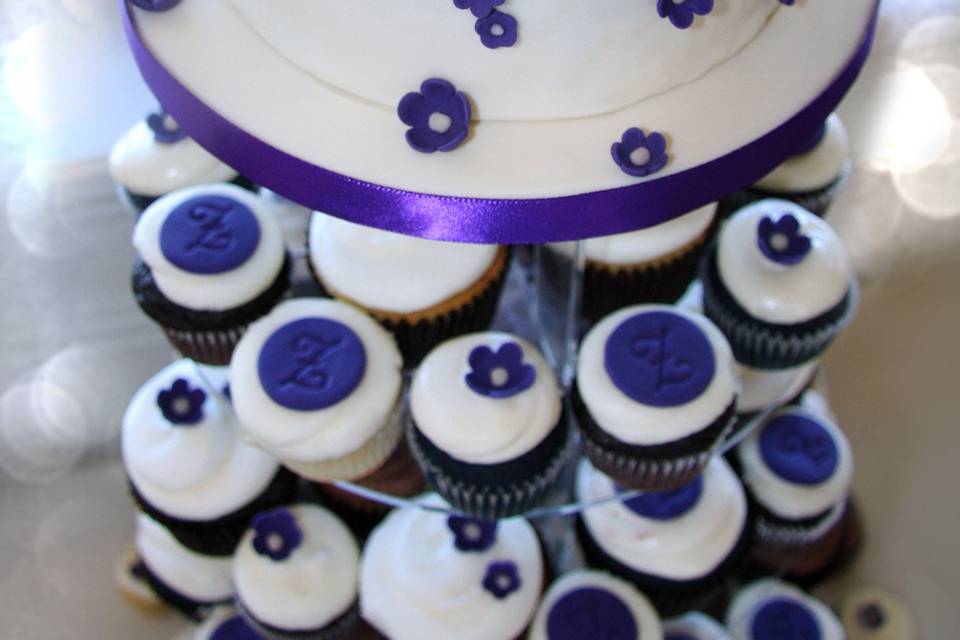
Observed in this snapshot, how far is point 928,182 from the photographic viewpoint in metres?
2.35

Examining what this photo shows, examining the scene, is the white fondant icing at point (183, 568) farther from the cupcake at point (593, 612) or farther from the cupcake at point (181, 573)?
the cupcake at point (593, 612)

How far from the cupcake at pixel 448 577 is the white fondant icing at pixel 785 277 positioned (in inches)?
17.6

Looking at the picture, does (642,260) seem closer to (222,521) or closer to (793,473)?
(793,473)

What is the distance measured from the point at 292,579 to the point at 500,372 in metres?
0.49

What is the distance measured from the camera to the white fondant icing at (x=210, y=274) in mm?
1237

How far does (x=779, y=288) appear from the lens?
4.22 feet

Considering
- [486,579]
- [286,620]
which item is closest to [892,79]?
[486,579]

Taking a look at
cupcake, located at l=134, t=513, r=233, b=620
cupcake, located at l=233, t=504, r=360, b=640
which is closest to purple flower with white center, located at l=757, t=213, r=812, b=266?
cupcake, located at l=233, t=504, r=360, b=640

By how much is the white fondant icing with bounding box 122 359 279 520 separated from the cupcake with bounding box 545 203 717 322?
1.64 ft

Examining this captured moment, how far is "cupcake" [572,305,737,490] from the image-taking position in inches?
43.9

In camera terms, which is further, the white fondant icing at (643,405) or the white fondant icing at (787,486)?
the white fondant icing at (787,486)

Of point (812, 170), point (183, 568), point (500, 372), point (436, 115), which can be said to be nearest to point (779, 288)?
point (812, 170)

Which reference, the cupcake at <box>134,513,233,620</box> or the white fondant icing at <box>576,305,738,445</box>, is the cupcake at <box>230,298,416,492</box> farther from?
the cupcake at <box>134,513,233,620</box>

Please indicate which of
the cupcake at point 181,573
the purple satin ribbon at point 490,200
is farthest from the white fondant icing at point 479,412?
the cupcake at point 181,573
